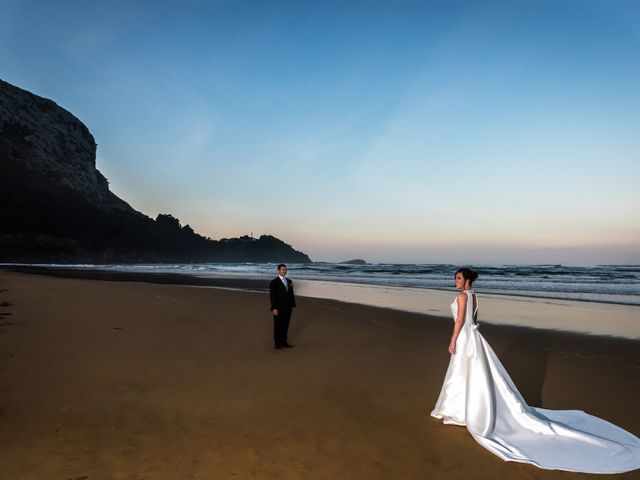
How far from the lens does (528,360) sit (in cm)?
894

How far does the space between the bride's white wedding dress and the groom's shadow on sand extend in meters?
1.40

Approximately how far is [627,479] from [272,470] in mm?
3533

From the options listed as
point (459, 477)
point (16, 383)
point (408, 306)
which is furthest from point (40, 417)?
point (408, 306)

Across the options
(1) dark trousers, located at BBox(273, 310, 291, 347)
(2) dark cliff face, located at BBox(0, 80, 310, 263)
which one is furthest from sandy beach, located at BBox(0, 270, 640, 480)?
(2) dark cliff face, located at BBox(0, 80, 310, 263)

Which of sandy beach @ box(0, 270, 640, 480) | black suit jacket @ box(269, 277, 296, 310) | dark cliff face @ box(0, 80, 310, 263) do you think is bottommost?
sandy beach @ box(0, 270, 640, 480)

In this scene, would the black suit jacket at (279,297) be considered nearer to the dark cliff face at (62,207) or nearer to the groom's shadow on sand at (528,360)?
the groom's shadow on sand at (528,360)

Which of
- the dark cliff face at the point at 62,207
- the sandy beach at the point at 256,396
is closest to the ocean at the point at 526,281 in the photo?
the sandy beach at the point at 256,396

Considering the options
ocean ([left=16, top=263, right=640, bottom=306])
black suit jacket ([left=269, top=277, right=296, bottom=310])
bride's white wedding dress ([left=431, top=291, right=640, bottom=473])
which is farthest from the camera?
ocean ([left=16, top=263, right=640, bottom=306])

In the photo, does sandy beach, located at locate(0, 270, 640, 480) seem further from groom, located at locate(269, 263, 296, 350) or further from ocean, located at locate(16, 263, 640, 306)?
ocean, located at locate(16, 263, 640, 306)

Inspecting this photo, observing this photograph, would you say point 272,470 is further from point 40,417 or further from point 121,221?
point 121,221

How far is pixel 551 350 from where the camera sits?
9844 millimetres

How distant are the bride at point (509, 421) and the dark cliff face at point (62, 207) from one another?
97.9 meters

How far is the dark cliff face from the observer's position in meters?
90.1

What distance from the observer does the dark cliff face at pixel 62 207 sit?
295 ft
